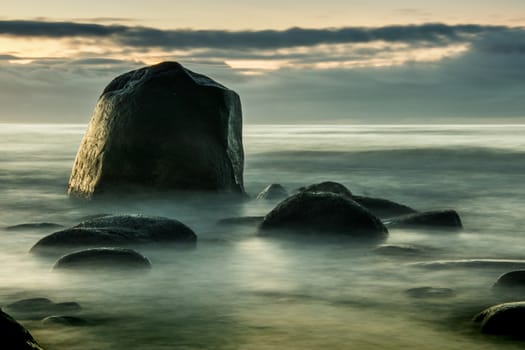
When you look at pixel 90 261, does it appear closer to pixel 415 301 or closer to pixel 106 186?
pixel 415 301

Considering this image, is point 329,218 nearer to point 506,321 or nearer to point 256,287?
point 256,287

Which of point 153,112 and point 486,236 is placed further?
point 153,112

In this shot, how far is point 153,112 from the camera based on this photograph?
53.2 feet

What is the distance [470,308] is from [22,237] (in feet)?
22.0

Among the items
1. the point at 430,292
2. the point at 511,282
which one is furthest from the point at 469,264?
the point at 430,292

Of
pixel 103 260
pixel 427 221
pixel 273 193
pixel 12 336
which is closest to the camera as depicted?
pixel 12 336

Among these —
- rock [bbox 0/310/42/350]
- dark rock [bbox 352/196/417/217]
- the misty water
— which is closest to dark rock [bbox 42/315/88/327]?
the misty water

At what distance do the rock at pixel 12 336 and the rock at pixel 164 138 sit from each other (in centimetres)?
1052

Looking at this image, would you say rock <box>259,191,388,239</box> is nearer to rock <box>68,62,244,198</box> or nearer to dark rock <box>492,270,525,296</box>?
dark rock <box>492,270,525,296</box>

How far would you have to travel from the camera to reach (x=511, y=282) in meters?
8.16

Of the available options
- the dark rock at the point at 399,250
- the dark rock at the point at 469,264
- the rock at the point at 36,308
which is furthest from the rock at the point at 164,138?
the rock at the point at 36,308

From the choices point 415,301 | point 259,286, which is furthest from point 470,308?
point 259,286

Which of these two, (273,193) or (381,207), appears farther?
(273,193)

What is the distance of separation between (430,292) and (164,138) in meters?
8.69
